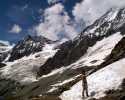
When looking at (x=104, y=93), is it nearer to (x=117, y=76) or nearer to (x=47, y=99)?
(x=117, y=76)

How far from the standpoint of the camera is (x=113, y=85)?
50.0 meters

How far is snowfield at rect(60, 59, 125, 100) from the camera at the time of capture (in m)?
50.2

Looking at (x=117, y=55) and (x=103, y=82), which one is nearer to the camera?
(x=103, y=82)

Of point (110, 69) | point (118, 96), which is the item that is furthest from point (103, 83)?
point (118, 96)

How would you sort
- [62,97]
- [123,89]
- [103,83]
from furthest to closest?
[62,97] → [103,83] → [123,89]

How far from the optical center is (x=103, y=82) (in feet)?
172

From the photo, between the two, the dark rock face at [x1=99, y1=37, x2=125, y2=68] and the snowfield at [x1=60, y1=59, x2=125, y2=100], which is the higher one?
the dark rock face at [x1=99, y1=37, x2=125, y2=68]

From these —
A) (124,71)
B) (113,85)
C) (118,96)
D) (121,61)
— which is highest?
(121,61)

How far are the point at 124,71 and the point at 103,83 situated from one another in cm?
494

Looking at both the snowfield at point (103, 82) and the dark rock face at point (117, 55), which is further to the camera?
the dark rock face at point (117, 55)

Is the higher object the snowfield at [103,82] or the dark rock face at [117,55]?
the dark rock face at [117,55]

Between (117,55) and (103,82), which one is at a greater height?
(117,55)

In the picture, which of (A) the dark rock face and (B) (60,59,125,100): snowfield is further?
(A) the dark rock face

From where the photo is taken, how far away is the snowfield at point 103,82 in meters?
50.2
